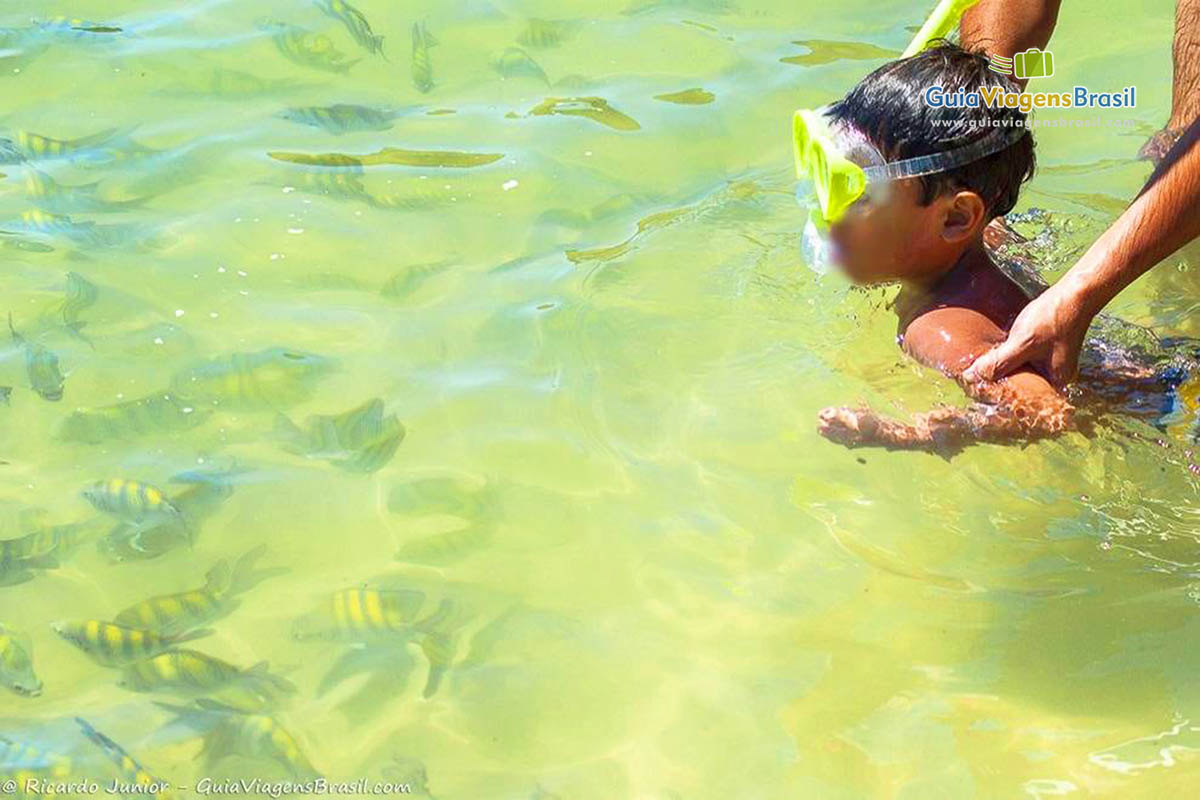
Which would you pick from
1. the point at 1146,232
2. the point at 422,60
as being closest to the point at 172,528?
the point at 1146,232

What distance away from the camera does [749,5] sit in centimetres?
722

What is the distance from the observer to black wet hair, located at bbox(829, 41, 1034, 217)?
4.12 meters

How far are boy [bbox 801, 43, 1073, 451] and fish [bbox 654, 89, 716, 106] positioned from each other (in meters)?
2.13

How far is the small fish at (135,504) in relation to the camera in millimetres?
4055

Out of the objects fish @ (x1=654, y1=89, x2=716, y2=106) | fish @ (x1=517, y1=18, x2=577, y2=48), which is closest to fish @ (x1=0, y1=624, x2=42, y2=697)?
fish @ (x1=654, y1=89, x2=716, y2=106)

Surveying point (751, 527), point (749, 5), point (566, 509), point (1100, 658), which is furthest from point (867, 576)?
point (749, 5)

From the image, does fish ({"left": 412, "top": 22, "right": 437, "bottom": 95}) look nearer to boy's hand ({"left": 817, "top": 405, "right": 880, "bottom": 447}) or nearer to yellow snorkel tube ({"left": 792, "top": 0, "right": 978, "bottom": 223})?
yellow snorkel tube ({"left": 792, "top": 0, "right": 978, "bottom": 223})

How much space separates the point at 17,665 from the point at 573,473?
1676 millimetres

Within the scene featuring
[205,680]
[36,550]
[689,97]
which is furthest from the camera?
[689,97]

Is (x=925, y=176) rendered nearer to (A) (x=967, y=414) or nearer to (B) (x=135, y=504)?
(A) (x=967, y=414)

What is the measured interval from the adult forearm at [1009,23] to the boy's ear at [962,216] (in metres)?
1.21

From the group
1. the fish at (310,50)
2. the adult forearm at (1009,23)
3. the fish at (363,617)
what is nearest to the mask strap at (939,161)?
the adult forearm at (1009,23)

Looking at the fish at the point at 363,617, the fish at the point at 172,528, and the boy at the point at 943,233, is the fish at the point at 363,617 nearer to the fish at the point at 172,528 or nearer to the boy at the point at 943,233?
the fish at the point at 172,528

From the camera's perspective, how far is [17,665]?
3.59 m
